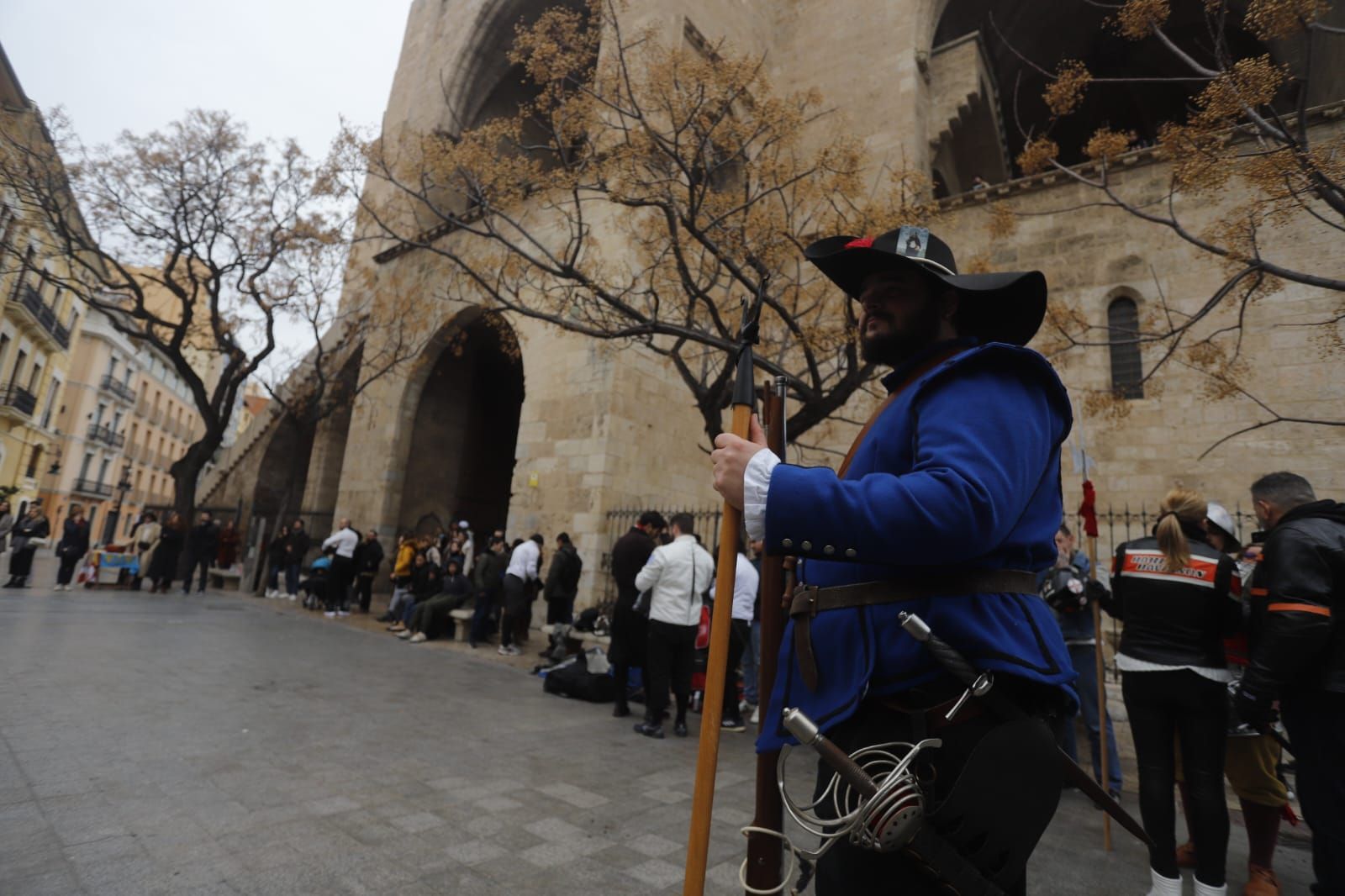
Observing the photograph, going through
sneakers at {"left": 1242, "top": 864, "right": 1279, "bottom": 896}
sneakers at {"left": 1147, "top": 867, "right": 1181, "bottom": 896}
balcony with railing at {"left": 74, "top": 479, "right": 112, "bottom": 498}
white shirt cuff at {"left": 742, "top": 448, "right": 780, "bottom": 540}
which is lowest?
sneakers at {"left": 1242, "top": 864, "right": 1279, "bottom": 896}

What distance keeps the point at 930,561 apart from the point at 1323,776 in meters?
2.84

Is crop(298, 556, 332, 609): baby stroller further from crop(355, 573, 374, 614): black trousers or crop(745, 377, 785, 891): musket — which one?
crop(745, 377, 785, 891): musket

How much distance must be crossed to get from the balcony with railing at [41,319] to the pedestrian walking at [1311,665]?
113ft

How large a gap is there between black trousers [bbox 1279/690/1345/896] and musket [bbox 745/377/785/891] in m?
2.55

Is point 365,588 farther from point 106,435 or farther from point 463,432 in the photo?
point 106,435

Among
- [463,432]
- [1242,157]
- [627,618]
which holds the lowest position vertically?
[627,618]

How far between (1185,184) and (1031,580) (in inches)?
259

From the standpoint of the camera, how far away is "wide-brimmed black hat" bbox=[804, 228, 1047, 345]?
1.55m

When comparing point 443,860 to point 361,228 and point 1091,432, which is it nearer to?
point 1091,432

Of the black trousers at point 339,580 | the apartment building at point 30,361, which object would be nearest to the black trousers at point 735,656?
the black trousers at point 339,580

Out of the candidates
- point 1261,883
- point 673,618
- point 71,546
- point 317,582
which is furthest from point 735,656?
point 71,546

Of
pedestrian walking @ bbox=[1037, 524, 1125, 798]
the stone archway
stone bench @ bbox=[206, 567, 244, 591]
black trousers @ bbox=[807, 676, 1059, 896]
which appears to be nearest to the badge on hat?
black trousers @ bbox=[807, 676, 1059, 896]

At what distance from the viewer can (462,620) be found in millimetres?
10680

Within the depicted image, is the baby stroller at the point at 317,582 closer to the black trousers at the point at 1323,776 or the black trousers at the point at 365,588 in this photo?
the black trousers at the point at 365,588
